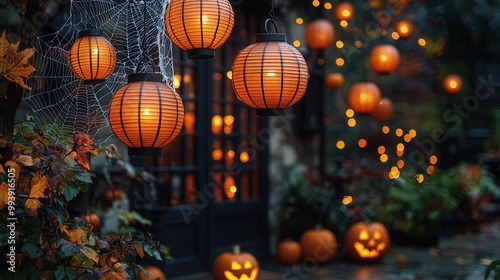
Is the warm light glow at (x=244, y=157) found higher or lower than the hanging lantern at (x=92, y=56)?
lower

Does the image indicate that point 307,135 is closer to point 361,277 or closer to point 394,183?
point 394,183

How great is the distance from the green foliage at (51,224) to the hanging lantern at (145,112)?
23cm

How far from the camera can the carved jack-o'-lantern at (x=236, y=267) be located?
22.0 feet

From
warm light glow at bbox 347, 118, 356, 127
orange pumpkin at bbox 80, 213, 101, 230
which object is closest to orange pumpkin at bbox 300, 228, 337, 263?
orange pumpkin at bbox 80, 213, 101, 230

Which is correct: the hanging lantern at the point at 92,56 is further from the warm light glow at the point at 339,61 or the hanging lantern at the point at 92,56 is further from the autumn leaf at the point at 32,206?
the warm light glow at the point at 339,61

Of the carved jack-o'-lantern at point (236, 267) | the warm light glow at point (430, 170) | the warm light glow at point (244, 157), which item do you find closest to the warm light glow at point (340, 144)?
the warm light glow at point (430, 170)

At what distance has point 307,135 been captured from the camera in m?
9.35

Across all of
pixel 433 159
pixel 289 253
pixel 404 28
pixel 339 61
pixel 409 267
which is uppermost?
pixel 404 28

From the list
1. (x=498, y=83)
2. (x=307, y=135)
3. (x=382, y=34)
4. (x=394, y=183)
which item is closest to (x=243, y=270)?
(x=307, y=135)

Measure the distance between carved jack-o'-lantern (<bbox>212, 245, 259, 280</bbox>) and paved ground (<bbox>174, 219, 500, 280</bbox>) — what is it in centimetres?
69

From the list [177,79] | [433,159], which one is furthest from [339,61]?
[177,79]

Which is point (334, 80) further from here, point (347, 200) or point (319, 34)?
point (347, 200)

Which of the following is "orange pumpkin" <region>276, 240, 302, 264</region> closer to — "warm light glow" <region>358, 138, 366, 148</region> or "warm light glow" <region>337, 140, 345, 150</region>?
"warm light glow" <region>337, 140, 345, 150</region>

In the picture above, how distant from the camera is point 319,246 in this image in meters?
8.12
